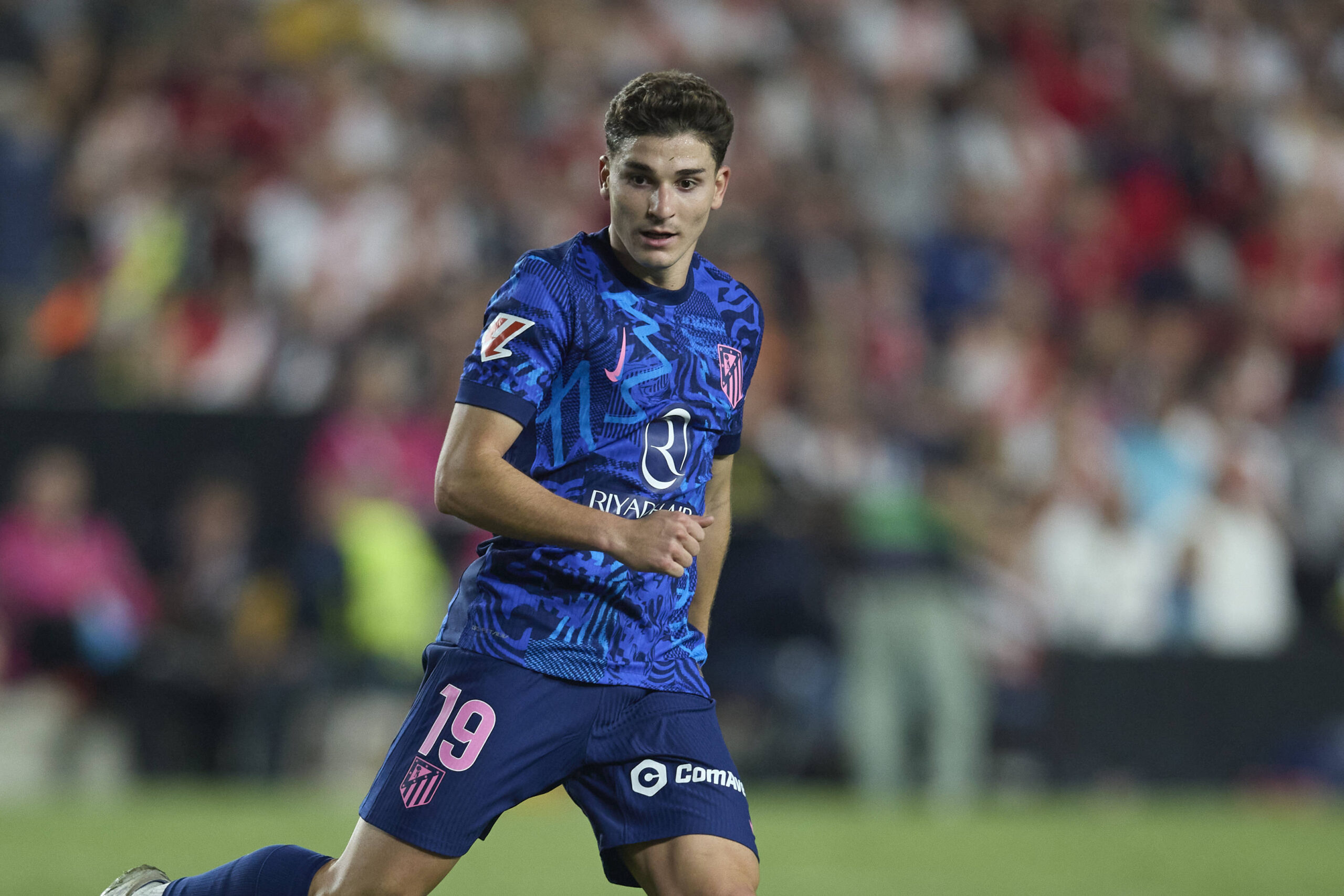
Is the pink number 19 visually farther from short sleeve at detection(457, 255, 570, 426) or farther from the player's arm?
short sleeve at detection(457, 255, 570, 426)

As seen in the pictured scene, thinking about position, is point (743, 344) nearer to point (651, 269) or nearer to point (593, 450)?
point (651, 269)

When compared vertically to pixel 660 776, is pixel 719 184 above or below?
above

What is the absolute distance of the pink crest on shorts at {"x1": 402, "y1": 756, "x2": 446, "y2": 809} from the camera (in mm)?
3566

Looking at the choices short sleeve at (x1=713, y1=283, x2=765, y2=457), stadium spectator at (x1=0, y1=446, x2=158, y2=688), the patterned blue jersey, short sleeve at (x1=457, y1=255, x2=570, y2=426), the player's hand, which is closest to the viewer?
the player's hand

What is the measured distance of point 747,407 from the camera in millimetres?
10984

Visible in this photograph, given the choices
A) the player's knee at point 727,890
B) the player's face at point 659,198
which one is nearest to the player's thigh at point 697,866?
the player's knee at point 727,890

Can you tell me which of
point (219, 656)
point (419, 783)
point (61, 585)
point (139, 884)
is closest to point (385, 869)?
point (419, 783)

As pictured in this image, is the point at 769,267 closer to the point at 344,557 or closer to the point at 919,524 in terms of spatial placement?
the point at 919,524

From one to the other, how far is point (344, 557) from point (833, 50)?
6.63 m

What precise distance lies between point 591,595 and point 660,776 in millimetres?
404

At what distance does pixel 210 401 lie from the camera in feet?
34.3

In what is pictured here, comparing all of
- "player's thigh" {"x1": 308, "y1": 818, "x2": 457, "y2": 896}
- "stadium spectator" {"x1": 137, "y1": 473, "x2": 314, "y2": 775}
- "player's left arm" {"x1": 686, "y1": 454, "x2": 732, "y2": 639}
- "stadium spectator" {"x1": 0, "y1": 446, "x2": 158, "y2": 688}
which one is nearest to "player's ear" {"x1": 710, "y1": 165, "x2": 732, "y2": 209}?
"player's left arm" {"x1": 686, "y1": 454, "x2": 732, "y2": 639}

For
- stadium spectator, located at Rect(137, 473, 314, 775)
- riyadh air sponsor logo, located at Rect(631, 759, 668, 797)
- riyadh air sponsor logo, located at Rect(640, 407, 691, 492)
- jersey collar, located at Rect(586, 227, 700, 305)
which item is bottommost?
stadium spectator, located at Rect(137, 473, 314, 775)

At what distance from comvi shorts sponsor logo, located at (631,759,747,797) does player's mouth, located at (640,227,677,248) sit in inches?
42.2
